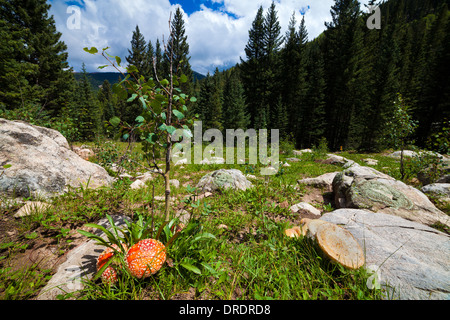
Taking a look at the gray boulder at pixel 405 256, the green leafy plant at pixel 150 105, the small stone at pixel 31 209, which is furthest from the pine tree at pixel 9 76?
the gray boulder at pixel 405 256

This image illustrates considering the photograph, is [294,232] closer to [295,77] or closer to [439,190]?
[439,190]

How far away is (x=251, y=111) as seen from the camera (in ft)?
93.0

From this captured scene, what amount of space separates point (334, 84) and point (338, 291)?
29257mm

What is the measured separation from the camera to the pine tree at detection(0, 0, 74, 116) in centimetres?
1559

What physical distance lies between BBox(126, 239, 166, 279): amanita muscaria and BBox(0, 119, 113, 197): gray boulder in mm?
2324

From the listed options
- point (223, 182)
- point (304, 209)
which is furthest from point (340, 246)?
point (223, 182)

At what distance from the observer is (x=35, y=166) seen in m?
2.96

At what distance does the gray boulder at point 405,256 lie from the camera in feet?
4.95

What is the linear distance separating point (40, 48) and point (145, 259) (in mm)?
27026

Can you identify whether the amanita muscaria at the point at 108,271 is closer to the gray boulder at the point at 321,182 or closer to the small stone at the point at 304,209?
the small stone at the point at 304,209

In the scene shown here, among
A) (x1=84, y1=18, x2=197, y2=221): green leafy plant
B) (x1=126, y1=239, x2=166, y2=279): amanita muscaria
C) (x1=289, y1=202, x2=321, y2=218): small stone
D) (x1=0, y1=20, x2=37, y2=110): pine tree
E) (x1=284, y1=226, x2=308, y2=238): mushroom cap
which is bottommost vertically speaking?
(x1=289, y1=202, x2=321, y2=218): small stone

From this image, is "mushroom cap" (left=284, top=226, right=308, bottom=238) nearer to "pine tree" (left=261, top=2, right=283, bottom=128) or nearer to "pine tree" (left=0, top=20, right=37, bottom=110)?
"pine tree" (left=0, top=20, right=37, bottom=110)

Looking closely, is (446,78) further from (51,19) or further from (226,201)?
(51,19)

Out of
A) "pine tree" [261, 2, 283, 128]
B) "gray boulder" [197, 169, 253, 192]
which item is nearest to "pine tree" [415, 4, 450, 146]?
"pine tree" [261, 2, 283, 128]
